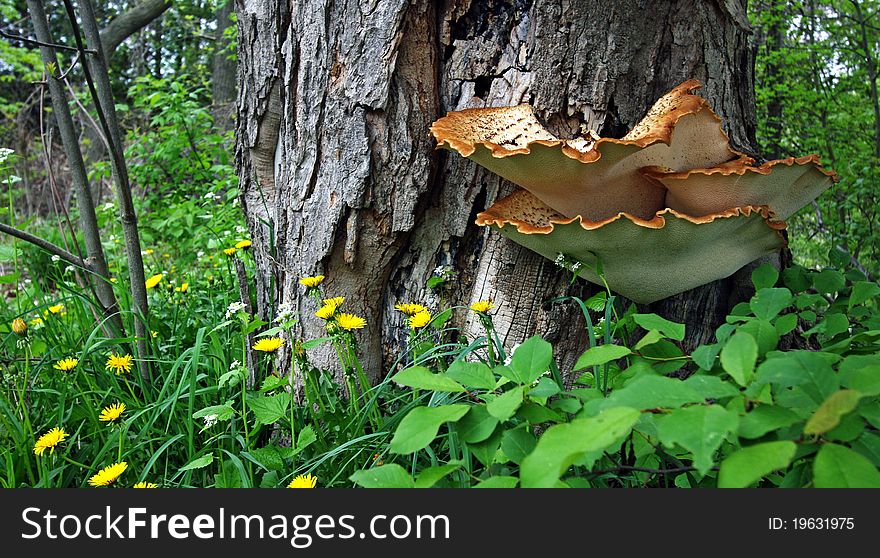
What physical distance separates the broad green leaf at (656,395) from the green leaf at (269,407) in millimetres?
1160

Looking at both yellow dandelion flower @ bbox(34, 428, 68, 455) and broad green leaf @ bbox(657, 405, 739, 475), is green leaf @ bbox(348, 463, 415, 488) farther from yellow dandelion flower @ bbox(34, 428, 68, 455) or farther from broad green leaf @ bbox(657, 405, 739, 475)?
yellow dandelion flower @ bbox(34, 428, 68, 455)

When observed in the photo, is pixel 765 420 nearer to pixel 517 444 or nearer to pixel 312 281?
pixel 517 444

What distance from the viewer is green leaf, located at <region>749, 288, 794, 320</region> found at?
1.49m

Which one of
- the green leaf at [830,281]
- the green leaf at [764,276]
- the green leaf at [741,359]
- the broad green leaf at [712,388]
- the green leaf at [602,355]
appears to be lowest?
the green leaf at [830,281]

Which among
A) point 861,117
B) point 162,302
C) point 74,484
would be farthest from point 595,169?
point 861,117

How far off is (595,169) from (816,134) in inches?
255

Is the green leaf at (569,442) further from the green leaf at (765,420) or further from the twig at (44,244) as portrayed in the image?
the twig at (44,244)

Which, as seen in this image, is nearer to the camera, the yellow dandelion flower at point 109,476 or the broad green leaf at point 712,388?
the broad green leaf at point 712,388

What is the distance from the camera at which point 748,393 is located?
95cm

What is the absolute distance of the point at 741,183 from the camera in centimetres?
168

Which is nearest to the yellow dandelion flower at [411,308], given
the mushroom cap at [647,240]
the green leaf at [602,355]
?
the mushroom cap at [647,240]

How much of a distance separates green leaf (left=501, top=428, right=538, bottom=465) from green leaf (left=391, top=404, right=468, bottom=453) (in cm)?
17

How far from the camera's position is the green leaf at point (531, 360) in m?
1.16

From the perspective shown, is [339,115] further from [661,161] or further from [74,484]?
[74,484]
